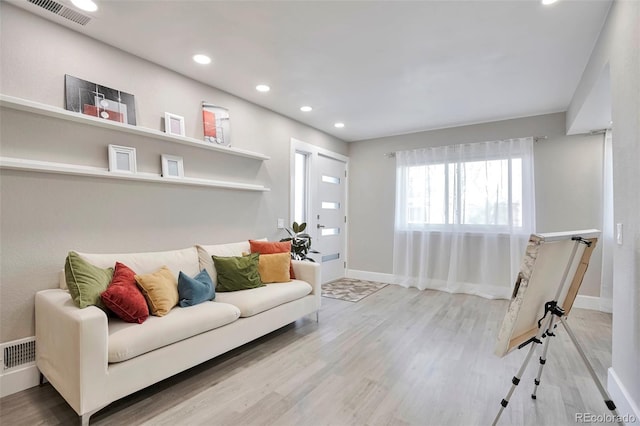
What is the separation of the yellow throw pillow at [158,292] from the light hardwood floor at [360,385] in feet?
1.74

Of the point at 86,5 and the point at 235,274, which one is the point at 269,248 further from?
the point at 86,5

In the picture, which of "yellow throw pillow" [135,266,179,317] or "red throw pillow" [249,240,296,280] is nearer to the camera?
"yellow throw pillow" [135,266,179,317]

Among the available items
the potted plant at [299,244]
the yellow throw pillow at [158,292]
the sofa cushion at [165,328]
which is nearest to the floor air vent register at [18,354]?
the sofa cushion at [165,328]

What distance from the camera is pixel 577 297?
13.6ft

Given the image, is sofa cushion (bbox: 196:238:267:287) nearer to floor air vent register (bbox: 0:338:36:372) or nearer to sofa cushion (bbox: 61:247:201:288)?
sofa cushion (bbox: 61:247:201:288)

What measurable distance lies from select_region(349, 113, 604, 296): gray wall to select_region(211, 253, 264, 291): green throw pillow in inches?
121

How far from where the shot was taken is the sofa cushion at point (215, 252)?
2.99 meters

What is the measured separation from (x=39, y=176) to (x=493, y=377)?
11.9 feet

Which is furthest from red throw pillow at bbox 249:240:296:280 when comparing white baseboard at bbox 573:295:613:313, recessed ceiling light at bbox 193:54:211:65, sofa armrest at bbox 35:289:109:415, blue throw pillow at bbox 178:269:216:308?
white baseboard at bbox 573:295:613:313

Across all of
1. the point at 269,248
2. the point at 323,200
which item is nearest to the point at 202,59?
the point at 269,248

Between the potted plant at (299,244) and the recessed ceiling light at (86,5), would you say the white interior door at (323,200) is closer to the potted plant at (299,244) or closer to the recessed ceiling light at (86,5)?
the potted plant at (299,244)

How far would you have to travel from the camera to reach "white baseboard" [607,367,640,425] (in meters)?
1.63

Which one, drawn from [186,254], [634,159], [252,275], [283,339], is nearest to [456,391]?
[283,339]

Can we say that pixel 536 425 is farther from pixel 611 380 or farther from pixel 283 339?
pixel 283 339
